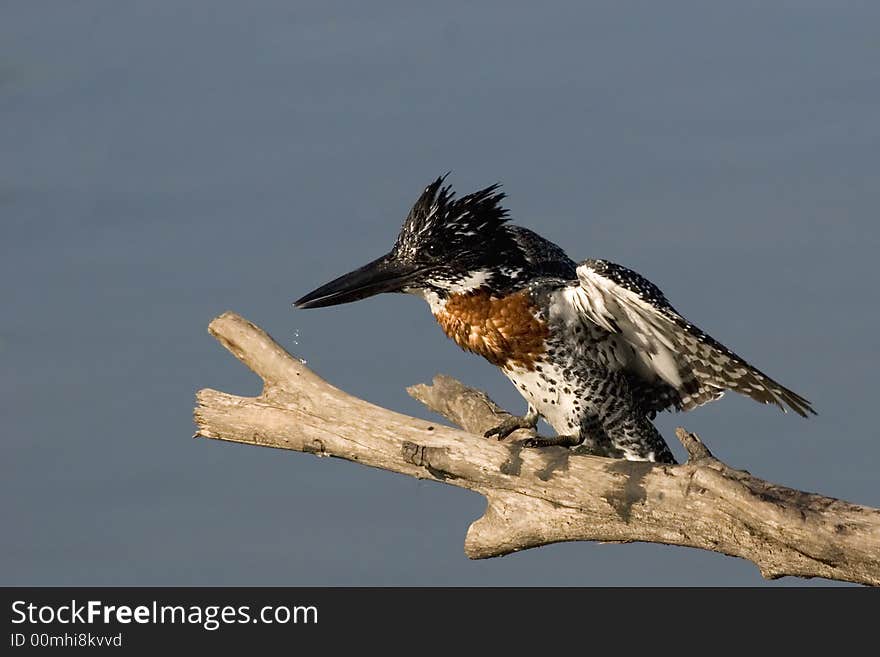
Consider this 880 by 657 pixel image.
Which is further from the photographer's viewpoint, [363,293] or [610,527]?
[363,293]

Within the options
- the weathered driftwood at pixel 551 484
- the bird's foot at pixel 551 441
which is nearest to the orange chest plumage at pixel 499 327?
the bird's foot at pixel 551 441

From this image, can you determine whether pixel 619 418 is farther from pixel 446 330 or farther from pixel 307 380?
pixel 307 380

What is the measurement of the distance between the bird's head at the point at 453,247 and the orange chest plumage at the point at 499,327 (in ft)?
0.35

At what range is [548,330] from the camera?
8172 mm

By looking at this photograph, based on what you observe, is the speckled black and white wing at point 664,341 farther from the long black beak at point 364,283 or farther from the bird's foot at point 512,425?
the long black beak at point 364,283

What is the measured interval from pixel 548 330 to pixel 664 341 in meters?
0.73

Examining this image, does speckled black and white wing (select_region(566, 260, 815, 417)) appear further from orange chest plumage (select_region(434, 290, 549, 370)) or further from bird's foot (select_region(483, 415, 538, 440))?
bird's foot (select_region(483, 415, 538, 440))

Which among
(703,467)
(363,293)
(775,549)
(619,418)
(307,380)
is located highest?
(363,293)

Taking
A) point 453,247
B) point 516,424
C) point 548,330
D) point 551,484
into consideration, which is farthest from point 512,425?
point 453,247

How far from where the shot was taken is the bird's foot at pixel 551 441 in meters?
8.35

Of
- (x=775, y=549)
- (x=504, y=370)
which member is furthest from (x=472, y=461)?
(x=775, y=549)

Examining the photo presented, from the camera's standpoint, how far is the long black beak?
866 centimetres

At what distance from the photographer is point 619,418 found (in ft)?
27.6

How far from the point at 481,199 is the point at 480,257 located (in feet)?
Answer: 1.31
